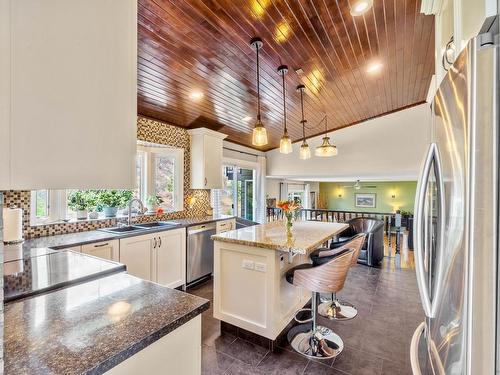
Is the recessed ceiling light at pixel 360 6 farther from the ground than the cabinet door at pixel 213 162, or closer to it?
→ farther from the ground

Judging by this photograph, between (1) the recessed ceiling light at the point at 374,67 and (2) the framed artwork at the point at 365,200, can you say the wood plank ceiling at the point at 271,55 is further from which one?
(2) the framed artwork at the point at 365,200

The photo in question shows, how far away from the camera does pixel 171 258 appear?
3312 millimetres

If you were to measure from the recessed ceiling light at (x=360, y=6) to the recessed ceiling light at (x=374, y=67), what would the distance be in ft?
3.93

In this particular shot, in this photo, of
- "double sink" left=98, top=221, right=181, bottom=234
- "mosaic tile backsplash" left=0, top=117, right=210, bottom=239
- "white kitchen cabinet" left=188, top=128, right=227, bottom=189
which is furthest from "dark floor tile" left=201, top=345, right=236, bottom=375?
"white kitchen cabinet" left=188, top=128, right=227, bottom=189

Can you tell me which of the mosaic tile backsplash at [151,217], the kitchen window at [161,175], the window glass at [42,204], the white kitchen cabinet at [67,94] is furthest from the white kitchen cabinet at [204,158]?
the white kitchen cabinet at [67,94]

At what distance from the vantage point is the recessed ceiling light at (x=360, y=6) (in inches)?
75.3

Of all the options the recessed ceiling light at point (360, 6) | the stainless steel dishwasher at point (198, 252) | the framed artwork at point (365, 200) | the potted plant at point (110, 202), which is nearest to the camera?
the recessed ceiling light at point (360, 6)

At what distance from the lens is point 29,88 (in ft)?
2.04

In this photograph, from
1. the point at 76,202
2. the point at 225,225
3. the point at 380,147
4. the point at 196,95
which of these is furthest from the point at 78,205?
the point at 380,147

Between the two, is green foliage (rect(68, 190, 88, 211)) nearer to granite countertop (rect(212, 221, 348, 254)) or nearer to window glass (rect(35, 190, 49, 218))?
window glass (rect(35, 190, 49, 218))

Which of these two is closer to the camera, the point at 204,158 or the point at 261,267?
the point at 261,267

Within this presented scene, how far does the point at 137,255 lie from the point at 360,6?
3.22m

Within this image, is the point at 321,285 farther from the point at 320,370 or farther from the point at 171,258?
the point at 171,258

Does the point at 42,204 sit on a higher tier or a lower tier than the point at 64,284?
higher
